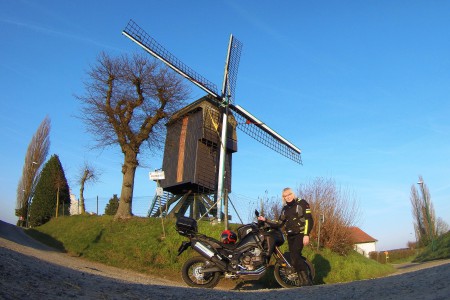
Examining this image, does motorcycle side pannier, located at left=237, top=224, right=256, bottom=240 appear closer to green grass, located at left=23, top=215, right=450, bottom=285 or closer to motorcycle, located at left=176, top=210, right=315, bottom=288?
motorcycle, located at left=176, top=210, right=315, bottom=288

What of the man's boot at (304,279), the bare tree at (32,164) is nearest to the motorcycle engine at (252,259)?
the man's boot at (304,279)

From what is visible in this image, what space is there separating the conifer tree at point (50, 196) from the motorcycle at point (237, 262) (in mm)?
18866

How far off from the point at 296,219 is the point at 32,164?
109 ft

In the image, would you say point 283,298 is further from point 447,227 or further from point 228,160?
point 447,227

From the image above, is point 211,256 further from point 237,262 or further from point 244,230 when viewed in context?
point 244,230

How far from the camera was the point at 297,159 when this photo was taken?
71.1ft

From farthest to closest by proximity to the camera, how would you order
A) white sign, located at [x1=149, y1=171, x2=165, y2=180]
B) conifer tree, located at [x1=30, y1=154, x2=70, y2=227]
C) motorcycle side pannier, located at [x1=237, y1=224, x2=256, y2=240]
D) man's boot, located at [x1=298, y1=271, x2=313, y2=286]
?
conifer tree, located at [x1=30, y1=154, x2=70, y2=227]
white sign, located at [x1=149, y1=171, x2=165, y2=180]
motorcycle side pannier, located at [x1=237, y1=224, x2=256, y2=240]
man's boot, located at [x1=298, y1=271, x2=313, y2=286]

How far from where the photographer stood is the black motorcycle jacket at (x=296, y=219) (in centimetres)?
662

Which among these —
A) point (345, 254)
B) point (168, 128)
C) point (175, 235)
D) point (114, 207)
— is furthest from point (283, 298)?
point (114, 207)

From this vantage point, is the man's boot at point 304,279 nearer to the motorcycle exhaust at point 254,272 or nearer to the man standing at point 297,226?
the man standing at point 297,226

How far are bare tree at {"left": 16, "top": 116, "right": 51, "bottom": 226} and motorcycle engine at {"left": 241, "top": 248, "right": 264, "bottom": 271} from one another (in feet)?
104

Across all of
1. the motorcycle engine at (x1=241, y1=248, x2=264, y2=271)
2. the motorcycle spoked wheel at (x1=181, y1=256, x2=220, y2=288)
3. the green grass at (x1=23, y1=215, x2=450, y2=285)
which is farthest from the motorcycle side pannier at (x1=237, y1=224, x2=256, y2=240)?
the green grass at (x1=23, y1=215, x2=450, y2=285)

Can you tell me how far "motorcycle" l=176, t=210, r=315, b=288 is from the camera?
261 inches

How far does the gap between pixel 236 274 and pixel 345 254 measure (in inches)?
358
